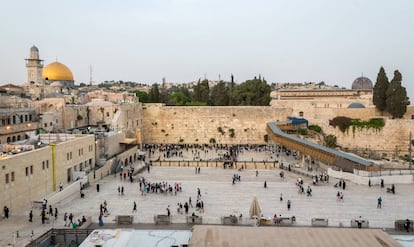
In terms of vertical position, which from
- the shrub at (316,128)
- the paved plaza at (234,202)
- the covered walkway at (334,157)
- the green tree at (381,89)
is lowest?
the paved plaza at (234,202)

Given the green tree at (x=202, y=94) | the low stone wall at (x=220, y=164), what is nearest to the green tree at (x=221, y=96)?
the green tree at (x=202, y=94)

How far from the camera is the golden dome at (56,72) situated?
51.1 m

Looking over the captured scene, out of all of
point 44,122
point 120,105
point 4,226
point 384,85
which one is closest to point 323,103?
point 384,85

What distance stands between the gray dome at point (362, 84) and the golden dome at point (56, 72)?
41.5 m

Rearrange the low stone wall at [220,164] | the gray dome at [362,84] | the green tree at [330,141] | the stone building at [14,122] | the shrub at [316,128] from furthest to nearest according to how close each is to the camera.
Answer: the gray dome at [362,84], the shrub at [316,128], the green tree at [330,141], the low stone wall at [220,164], the stone building at [14,122]

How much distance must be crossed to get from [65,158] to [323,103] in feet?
97.8

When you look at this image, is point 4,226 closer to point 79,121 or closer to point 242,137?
point 79,121

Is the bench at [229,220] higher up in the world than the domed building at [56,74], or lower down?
lower down

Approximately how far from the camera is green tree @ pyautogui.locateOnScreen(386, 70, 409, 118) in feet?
113

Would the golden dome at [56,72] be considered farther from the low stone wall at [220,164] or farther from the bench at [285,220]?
the bench at [285,220]

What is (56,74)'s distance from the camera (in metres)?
51.4

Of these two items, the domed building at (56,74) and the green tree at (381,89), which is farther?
the domed building at (56,74)

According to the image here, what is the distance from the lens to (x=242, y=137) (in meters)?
43.0

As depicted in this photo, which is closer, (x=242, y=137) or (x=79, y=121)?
(x=79, y=121)
